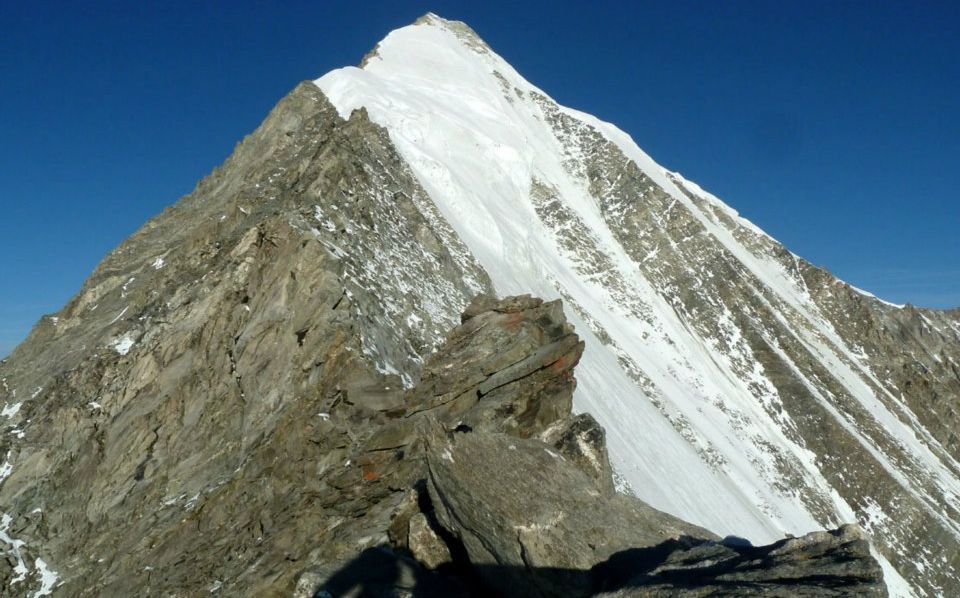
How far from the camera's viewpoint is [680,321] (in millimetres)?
48594

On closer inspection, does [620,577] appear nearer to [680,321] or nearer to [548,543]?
[548,543]

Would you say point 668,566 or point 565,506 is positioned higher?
point 565,506

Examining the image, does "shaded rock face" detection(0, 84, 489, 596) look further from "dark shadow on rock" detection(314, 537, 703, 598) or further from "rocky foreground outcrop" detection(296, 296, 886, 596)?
"rocky foreground outcrop" detection(296, 296, 886, 596)

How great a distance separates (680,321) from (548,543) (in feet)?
141

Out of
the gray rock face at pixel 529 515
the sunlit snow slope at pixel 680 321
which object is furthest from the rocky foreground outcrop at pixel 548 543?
the sunlit snow slope at pixel 680 321

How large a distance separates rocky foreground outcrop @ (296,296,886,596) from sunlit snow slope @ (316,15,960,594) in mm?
15196

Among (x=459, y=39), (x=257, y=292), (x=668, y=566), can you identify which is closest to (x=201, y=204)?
(x=257, y=292)

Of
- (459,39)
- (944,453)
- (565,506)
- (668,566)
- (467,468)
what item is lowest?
(944,453)

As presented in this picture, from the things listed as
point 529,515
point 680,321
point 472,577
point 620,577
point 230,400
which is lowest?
point 620,577

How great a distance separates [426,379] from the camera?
1510cm

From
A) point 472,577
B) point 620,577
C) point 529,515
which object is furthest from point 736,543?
point 472,577

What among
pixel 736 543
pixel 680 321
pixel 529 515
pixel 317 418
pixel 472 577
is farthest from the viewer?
pixel 680 321

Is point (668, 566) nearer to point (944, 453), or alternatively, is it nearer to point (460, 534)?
point (460, 534)

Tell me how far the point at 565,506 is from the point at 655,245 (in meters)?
47.0
